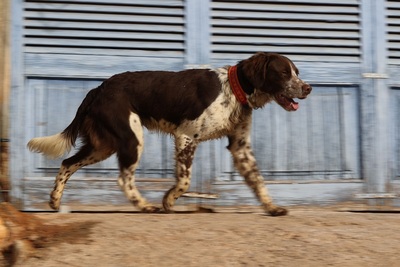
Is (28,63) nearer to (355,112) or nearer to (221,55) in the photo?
(221,55)

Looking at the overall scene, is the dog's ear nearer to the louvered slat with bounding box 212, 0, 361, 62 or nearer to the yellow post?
the louvered slat with bounding box 212, 0, 361, 62

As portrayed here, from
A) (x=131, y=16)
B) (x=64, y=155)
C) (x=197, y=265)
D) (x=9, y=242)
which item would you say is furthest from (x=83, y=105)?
(x=197, y=265)

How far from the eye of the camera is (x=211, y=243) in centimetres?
376

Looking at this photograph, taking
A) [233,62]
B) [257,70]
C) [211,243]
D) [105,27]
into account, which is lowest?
[211,243]

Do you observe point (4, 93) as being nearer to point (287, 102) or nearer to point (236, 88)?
point (236, 88)

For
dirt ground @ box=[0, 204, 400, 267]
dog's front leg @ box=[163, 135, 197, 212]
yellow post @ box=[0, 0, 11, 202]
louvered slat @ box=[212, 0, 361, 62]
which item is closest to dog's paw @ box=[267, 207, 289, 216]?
dirt ground @ box=[0, 204, 400, 267]

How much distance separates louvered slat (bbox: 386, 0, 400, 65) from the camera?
6.10m

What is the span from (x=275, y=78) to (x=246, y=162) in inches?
26.9

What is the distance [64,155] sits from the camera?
5.61 m

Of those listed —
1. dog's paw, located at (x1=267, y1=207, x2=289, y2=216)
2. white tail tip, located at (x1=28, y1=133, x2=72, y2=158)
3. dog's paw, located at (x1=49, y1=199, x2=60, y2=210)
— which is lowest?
dog's paw, located at (x1=267, y1=207, x2=289, y2=216)

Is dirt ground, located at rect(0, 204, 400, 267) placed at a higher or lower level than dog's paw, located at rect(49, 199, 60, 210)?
lower

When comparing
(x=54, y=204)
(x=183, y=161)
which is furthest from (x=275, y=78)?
(x=54, y=204)

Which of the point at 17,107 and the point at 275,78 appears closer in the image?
the point at 275,78

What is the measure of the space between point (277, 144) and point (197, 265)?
8.52 feet
